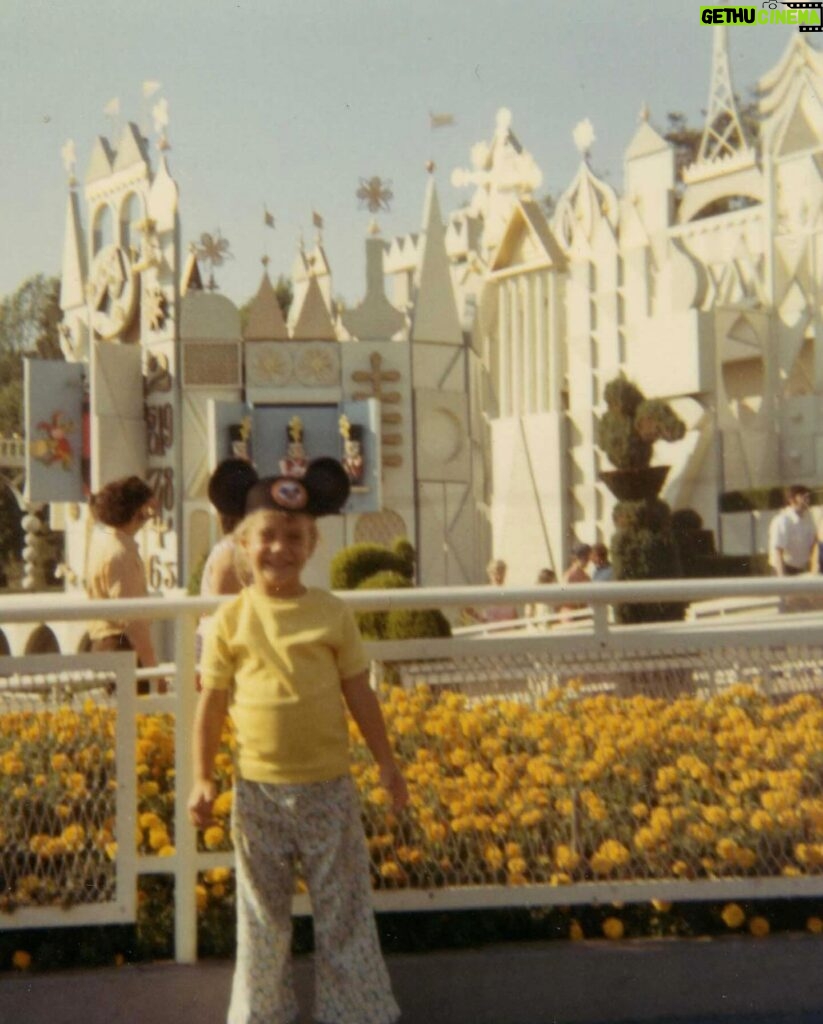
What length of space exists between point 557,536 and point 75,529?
10.0m

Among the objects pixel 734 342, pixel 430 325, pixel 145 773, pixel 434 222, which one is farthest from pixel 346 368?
pixel 145 773

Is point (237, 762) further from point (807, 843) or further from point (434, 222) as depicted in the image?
point (434, 222)

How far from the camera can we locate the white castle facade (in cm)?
2706

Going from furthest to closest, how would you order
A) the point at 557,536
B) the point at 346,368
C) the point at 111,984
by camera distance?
the point at 557,536 < the point at 346,368 < the point at 111,984

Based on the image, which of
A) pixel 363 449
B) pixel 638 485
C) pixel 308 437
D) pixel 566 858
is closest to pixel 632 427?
pixel 638 485

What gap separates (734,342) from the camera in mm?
27641

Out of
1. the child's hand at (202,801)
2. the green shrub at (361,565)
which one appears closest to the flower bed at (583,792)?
the child's hand at (202,801)

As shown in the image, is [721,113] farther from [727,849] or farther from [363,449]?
[727,849]

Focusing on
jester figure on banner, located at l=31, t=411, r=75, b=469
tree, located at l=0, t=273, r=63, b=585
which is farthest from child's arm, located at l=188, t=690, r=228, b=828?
tree, located at l=0, t=273, r=63, b=585

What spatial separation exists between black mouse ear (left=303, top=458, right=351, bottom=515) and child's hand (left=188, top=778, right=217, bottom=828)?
80 centimetres

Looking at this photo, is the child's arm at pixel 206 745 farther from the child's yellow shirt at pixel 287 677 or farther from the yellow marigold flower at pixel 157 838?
the yellow marigold flower at pixel 157 838

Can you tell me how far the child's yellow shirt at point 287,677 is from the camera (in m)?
3.94

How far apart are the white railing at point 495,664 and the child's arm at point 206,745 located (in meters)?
0.40

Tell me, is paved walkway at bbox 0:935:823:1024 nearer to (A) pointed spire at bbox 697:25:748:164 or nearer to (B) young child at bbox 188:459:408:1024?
(B) young child at bbox 188:459:408:1024
